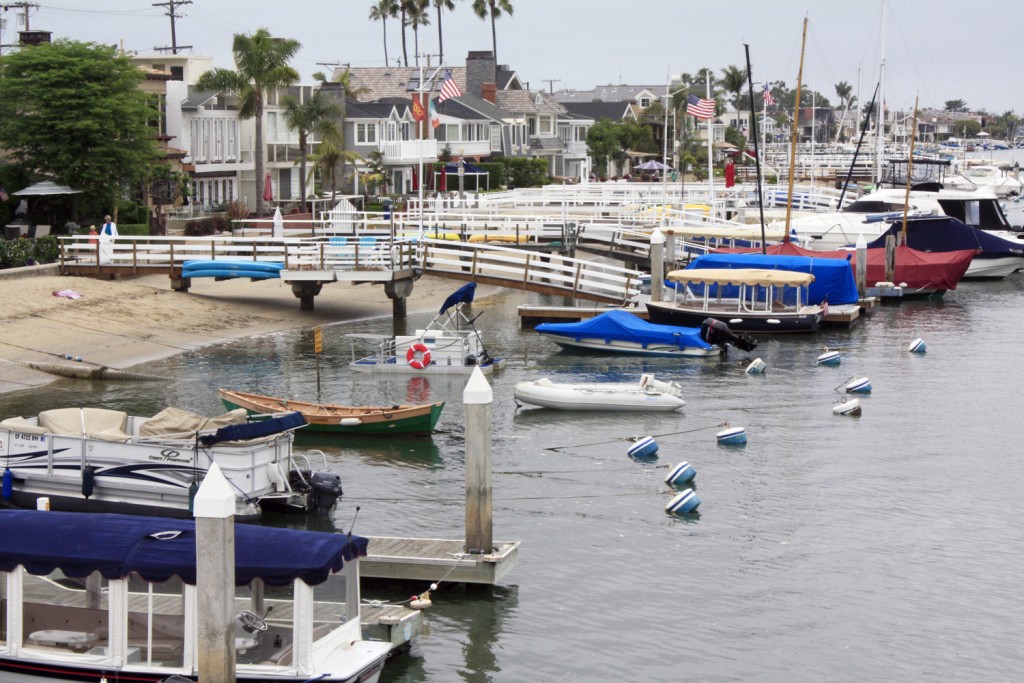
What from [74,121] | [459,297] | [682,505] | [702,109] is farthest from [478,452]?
[702,109]

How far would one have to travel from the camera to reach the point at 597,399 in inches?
1407

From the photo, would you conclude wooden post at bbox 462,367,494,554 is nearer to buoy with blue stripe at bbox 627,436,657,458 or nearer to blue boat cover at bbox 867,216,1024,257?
buoy with blue stripe at bbox 627,436,657,458

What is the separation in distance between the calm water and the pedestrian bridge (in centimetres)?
547

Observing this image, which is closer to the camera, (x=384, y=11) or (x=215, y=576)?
(x=215, y=576)

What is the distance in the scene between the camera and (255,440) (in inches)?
960

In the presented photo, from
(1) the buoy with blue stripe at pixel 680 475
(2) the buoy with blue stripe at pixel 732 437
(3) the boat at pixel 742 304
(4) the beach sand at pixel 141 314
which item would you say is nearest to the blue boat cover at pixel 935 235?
(3) the boat at pixel 742 304

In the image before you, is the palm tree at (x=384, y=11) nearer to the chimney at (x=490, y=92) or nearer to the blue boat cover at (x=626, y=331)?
the chimney at (x=490, y=92)

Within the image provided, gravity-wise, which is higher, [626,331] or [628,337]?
[626,331]

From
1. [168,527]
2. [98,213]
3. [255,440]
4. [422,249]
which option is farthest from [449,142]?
[168,527]

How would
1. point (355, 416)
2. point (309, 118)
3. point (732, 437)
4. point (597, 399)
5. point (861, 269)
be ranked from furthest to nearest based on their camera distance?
point (309, 118) → point (861, 269) → point (597, 399) → point (732, 437) → point (355, 416)

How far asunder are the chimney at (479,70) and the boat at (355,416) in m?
86.2

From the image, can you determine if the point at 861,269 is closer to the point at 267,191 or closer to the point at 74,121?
the point at 74,121

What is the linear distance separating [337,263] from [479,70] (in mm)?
70095

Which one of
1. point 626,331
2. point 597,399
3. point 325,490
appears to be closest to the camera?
point 325,490
